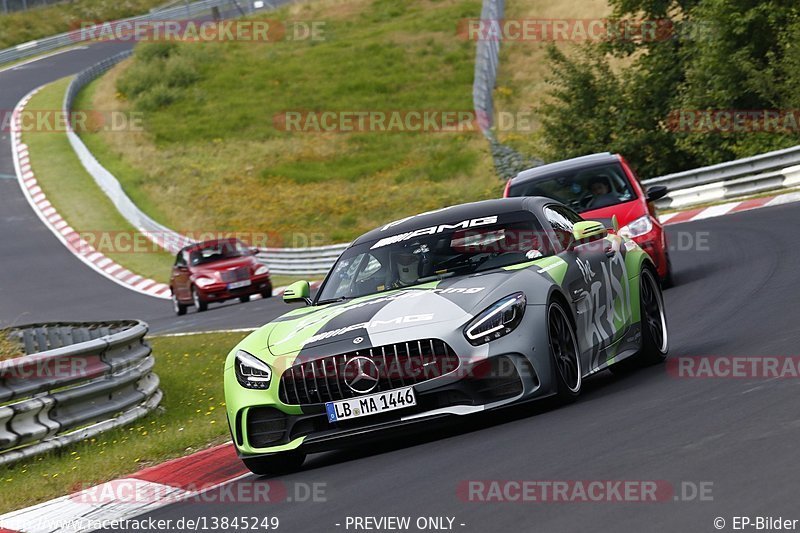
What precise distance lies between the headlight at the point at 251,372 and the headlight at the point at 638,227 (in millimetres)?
7274

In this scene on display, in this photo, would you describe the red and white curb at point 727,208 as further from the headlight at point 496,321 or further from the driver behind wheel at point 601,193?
the headlight at point 496,321

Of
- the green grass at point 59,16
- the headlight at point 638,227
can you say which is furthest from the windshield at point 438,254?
the green grass at point 59,16

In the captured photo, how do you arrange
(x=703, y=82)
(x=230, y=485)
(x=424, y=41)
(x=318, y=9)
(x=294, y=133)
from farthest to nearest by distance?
(x=318, y=9) < (x=424, y=41) < (x=294, y=133) < (x=703, y=82) < (x=230, y=485)

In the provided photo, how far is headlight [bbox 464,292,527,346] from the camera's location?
301 inches

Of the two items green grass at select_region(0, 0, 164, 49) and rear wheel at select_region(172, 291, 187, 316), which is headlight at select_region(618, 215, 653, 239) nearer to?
rear wheel at select_region(172, 291, 187, 316)

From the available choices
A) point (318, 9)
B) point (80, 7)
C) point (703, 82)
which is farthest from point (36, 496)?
point (80, 7)

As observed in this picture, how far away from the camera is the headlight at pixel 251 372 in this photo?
7.92 metres

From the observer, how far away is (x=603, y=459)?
640cm

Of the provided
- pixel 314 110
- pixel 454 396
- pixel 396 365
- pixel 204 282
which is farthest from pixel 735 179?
pixel 314 110

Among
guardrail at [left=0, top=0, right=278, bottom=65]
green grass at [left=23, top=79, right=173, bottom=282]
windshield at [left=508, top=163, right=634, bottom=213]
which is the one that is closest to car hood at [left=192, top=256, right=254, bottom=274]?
green grass at [left=23, top=79, right=173, bottom=282]

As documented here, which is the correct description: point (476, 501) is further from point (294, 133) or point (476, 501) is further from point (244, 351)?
point (294, 133)

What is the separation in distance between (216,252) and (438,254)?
1824cm

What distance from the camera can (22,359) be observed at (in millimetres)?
9805

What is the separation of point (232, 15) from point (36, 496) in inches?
2741
